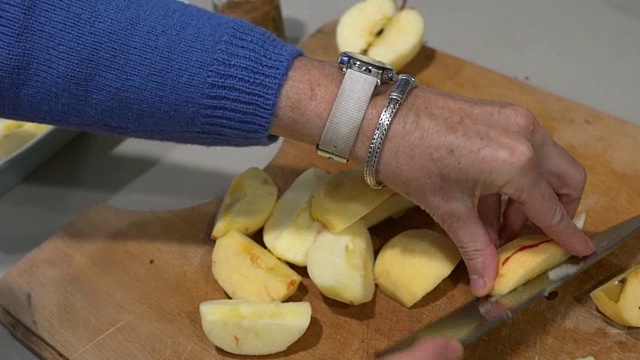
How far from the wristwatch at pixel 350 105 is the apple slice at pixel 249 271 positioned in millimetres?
242

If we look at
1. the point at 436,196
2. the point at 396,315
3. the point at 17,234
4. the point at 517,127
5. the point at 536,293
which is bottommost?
the point at 17,234

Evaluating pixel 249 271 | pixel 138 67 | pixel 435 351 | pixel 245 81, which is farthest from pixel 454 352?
pixel 138 67

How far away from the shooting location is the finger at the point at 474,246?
3.46 ft

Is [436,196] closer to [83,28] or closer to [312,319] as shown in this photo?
[312,319]

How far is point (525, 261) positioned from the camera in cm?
109

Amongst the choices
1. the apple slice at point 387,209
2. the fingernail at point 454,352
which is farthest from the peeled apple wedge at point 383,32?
the fingernail at point 454,352

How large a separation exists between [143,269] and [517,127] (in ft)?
2.31

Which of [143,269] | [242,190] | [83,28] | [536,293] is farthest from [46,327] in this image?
[536,293]

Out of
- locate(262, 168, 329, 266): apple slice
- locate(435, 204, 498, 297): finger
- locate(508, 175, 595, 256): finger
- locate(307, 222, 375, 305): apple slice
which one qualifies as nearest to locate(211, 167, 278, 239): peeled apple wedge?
locate(262, 168, 329, 266): apple slice

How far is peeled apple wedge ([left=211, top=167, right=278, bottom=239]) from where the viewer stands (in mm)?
→ 1259

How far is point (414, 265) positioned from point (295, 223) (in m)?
0.23

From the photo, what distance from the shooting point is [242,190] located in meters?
1.31

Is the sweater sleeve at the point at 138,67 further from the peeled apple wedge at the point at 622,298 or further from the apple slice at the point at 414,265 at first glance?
the peeled apple wedge at the point at 622,298

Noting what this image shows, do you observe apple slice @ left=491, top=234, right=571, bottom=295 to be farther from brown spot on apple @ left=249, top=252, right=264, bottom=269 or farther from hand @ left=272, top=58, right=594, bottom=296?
brown spot on apple @ left=249, top=252, right=264, bottom=269
